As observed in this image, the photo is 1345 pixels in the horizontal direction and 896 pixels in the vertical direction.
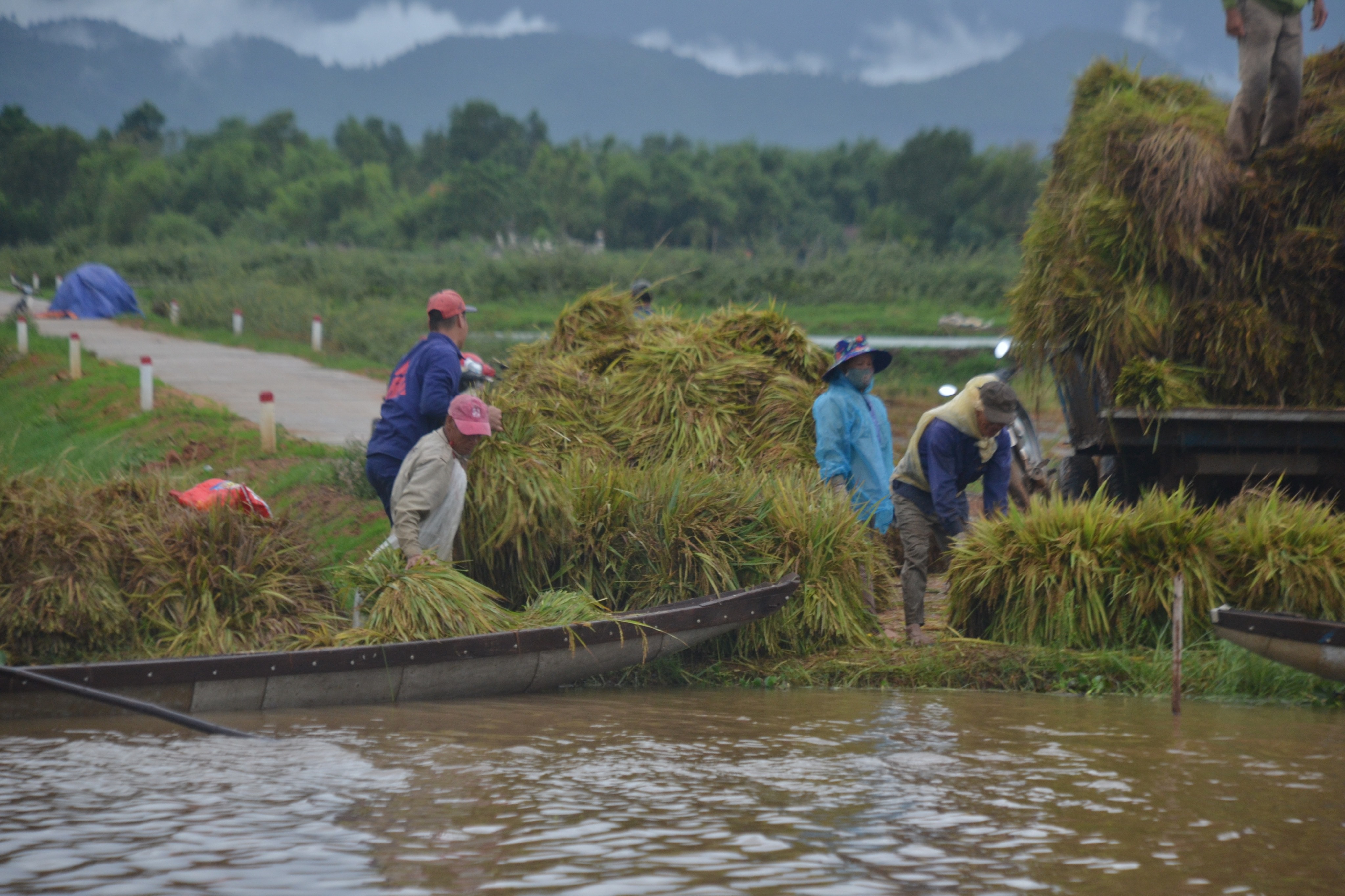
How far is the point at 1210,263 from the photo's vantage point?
28.9ft

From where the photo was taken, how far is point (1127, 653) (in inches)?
310

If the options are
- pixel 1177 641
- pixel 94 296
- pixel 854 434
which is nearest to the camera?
pixel 1177 641

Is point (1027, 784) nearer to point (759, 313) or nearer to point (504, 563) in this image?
point (504, 563)

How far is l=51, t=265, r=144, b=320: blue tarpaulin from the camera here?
112 feet

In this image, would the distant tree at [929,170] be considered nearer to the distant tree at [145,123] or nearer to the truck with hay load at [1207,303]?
the truck with hay load at [1207,303]

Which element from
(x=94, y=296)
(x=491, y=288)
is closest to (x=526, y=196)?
(x=491, y=288)

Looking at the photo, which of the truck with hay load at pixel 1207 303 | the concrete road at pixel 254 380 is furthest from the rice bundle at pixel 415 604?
the concrete road at pixel 254 380

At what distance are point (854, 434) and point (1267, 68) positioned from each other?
3522 millimetres

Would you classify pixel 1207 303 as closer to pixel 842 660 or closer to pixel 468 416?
pixel 842 660

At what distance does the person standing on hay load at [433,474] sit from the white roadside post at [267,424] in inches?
277

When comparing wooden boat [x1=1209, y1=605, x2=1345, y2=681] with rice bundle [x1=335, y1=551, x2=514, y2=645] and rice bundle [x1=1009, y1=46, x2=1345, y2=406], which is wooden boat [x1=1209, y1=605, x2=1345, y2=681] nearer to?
rice bundle [x1=1009, y1=46, x2=1345, y2=406]

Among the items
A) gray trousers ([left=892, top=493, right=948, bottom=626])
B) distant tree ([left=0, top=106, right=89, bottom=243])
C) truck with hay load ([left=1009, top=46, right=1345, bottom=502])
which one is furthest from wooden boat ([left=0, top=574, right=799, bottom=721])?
distant tree ([left=0, top=106, right=89, bottom=243])

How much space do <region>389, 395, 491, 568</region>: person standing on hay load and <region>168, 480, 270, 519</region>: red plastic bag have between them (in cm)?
100

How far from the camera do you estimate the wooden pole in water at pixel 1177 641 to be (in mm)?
6797
